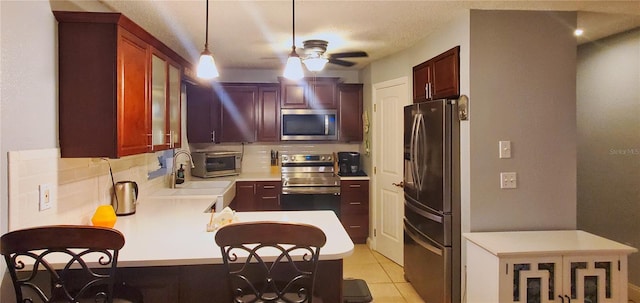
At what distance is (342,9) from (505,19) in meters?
1.15

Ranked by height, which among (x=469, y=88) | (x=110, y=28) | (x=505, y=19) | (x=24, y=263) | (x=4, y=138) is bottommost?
(x=24, y=263)

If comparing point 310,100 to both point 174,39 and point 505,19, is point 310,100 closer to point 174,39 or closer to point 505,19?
point 174,39

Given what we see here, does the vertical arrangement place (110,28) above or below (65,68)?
above

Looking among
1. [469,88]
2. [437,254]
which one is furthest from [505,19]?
[437,254]

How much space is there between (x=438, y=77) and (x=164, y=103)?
2.14m

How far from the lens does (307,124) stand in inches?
193

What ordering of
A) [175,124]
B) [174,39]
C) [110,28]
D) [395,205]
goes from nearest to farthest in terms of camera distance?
1. [110,28]
2. [175,124]
3. [174,39]
4. [395,205]

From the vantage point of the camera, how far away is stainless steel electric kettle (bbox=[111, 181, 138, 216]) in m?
2.57

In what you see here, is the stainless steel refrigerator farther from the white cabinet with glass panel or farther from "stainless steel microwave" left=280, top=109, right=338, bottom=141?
"stainless steel microwave" left=280, top=109, right=338, bottom=141

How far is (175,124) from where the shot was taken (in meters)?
3.09

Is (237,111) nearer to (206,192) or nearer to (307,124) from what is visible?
(307,124)

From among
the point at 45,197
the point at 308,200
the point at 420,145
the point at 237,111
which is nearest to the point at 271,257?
the point at 45,197

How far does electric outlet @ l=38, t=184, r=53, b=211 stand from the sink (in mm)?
992

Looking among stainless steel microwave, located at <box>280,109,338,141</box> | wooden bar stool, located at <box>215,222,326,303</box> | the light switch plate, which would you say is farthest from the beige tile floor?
wooden bar stool, located at <box>215,222,326,303</box>
